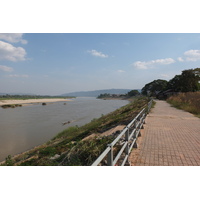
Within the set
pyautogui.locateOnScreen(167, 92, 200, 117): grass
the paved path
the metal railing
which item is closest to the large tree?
pyautogui.locateOnScreen(167, 92, 200, 117): grass

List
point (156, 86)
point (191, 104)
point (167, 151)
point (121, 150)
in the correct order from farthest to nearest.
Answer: point (156, 86) → point (191, 104) → point (167, 151) → point (121, 150)

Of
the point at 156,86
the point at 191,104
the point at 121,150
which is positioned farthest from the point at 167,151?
the point at 156,86

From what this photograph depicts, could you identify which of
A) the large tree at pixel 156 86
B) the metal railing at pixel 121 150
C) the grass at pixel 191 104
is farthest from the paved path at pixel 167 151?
the large tree at pixel 156 86

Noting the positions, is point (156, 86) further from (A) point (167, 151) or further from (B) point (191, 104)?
(A) point (167, 151)

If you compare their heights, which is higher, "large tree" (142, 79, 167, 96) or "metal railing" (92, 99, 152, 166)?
"large tree" (142, 79, 167, 96)

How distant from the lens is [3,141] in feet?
37.2

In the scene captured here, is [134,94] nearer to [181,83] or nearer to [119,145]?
[181,83]

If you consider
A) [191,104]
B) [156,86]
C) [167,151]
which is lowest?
[167,151]

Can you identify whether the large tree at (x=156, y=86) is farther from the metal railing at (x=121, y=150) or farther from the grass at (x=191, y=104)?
the metal railing at (x=121, y=150)

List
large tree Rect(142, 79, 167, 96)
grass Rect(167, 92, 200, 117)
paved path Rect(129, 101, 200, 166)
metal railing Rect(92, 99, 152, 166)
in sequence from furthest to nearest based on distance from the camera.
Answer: large tree Rect(142, 79, 167, 96)
grass Rect(167, 92, 200, 117)
paved path Rect(129, 101, 200, 166)
metal railing Rect(92, 99, 152, 166)

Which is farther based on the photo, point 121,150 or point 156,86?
point 156,86

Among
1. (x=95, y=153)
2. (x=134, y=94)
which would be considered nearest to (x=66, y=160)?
(x=95, y=153)

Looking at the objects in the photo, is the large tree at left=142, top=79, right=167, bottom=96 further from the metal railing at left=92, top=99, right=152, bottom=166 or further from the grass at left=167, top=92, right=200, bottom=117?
the metal railing at left=92, top=99, right=152, bottom=166

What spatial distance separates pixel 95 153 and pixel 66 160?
91cm
